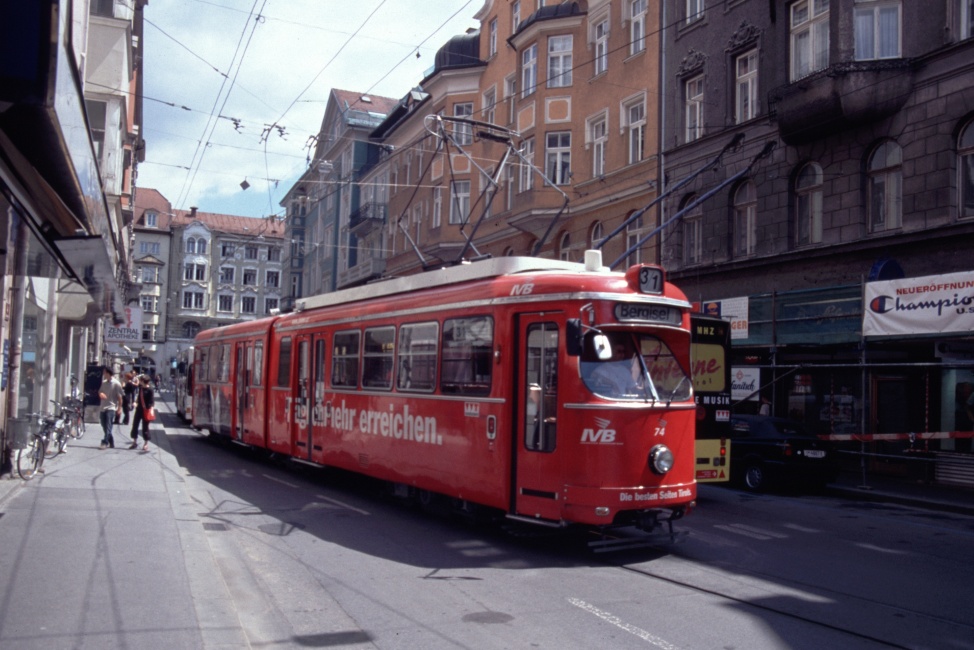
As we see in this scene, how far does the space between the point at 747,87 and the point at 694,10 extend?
354 cm

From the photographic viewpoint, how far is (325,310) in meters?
15.5

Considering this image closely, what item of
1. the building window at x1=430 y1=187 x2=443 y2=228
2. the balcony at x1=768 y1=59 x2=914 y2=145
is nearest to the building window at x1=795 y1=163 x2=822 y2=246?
the balcony at x1=768 y1=59 x2=914 y2=145

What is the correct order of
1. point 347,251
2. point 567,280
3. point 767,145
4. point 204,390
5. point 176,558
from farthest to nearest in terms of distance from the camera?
point 347,251 < point 204,390 < point 767,145 < point 567,280 < point 176,558

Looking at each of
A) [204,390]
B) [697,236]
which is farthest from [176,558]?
[697,236]

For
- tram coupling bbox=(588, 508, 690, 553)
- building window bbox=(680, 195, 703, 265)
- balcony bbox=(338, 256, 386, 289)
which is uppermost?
balcony bbox=(338, 256, 386, 289)

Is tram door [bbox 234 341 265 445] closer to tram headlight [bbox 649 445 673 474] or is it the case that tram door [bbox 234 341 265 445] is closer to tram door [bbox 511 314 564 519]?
tram door [bbox 511 314 564 519]

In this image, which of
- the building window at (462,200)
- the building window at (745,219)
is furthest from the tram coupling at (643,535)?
the building window at (462,200)

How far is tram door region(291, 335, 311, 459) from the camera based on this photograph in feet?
51.5

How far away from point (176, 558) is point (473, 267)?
194 inches

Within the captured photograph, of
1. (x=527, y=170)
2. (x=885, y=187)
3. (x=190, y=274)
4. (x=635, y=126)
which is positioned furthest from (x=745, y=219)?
(x=190, y=274)

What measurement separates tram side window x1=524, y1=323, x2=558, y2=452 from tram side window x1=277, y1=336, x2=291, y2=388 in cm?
799

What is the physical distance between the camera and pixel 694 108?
82.4 ft

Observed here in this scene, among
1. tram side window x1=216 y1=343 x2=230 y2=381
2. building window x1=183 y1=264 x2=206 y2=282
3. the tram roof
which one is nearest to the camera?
the tram roof

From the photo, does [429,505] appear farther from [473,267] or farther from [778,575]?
[778,575]
